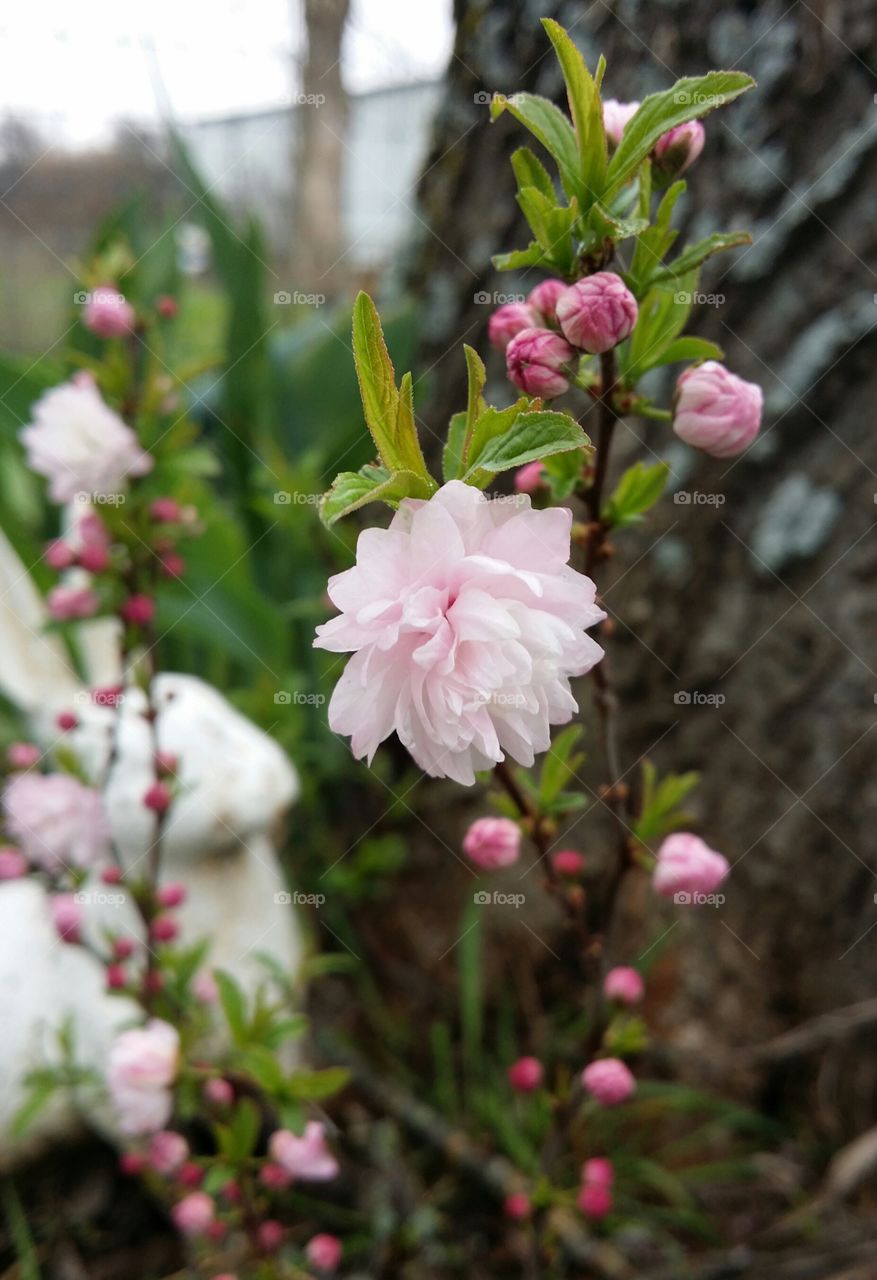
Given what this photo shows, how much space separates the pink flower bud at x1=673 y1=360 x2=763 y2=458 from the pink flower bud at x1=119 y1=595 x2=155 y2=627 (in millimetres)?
485

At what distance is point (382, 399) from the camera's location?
0.36 meters

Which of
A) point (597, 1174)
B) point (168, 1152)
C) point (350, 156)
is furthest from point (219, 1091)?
point (350, 156)

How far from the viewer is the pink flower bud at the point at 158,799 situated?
0.75 metres

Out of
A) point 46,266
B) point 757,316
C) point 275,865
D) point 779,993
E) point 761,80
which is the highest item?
point 46,266

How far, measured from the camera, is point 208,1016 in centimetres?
78

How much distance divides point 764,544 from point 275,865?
2.37 feet

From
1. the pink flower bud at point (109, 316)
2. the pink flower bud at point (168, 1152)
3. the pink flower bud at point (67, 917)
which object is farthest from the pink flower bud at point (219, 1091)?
the pink flower bud at point (109, 316)

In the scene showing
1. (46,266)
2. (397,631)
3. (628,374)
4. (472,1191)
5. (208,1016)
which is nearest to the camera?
(397,631)

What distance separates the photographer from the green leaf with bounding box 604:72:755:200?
1.26 ft

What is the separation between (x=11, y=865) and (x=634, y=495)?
2.04ft

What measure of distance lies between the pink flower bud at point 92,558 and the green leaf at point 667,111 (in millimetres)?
527

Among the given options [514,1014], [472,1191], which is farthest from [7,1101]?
[514,1014]

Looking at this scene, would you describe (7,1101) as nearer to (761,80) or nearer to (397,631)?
(397,631)

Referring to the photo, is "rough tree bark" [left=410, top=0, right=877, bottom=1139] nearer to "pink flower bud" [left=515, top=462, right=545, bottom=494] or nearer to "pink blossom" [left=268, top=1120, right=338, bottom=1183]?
"pink flower bud" [left=515, top=462, right=545, bottom=494]
